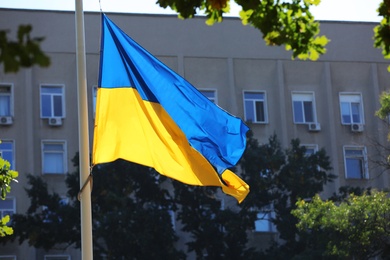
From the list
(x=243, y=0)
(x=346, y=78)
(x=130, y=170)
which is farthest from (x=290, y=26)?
(x=346, y=78)

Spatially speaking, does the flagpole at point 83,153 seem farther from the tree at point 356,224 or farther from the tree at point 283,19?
the tree at point 356,224

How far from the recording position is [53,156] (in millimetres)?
40531

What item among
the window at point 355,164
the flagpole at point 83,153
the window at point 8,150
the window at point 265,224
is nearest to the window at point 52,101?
the window at point 8,150

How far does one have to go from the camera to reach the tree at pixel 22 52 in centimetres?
415

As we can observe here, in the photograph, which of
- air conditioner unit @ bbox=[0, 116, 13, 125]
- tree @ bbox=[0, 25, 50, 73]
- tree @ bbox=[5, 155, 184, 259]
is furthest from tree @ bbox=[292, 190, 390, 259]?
tree @ bbox=[0, 25, 50, 73]

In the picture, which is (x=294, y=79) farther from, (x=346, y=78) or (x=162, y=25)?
(x=162, y=25)

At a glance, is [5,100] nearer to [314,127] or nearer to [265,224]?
[265,224]

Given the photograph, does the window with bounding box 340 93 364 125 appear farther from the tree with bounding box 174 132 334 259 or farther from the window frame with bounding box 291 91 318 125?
the tree with bounding box 174 132 334 259

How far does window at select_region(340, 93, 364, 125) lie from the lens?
145ft

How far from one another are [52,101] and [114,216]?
28.2ft

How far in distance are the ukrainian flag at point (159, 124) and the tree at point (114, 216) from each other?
19192 millimetres

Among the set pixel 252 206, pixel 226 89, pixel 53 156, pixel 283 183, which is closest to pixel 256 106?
pixel 226 89

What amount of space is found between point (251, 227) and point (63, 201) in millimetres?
7116

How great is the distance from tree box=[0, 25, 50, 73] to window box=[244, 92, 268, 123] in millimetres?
38619
